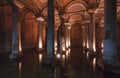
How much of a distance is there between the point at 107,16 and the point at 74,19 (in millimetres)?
22708

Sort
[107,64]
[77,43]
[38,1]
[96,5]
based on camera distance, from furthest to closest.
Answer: [77,43], [38,1], [96,5], [107,64]

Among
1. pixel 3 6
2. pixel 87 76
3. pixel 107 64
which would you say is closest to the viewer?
pixel 87 76

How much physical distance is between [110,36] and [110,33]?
18 centimetres

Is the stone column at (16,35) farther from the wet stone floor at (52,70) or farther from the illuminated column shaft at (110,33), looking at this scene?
the illuminated column shaft at (110,33)

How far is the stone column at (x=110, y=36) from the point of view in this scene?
8.16 metres

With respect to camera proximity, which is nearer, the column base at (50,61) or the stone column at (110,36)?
the stone column at (110,36)

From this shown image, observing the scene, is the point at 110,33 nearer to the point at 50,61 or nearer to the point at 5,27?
the point at 50,61

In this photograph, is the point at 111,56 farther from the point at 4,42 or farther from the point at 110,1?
the point at 4,42

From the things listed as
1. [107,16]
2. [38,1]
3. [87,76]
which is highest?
[38,1]

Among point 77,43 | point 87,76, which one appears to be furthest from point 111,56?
point 77,43

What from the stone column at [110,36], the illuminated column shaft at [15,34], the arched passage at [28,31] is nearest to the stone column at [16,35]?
the illuminated column shaft at [15,34]

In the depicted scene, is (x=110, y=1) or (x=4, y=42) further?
(x=4, y=42)

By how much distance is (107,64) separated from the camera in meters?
8.19

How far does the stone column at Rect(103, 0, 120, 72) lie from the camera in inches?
321
